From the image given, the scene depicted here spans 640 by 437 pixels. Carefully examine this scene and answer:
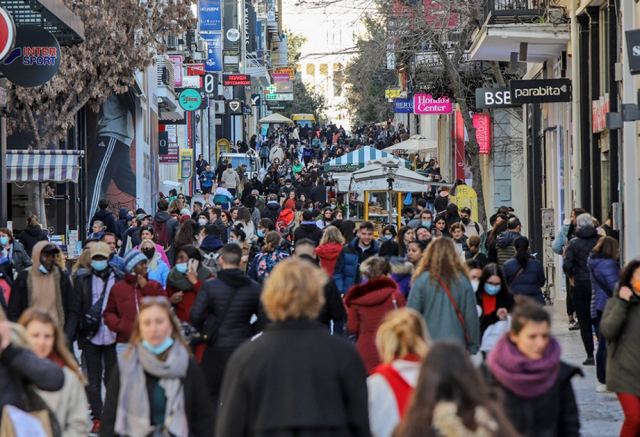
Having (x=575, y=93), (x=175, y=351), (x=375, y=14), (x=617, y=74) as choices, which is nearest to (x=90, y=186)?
(x=375, y=14)

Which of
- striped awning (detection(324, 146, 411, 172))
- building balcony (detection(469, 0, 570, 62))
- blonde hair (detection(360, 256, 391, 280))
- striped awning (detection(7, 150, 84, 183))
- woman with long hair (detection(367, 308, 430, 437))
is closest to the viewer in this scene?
woman with long hair (detection(367, 308, 430, 437))

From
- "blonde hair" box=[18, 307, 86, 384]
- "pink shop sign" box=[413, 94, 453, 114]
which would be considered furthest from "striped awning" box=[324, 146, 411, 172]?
"blonde hair" box=[18, 307, 86, 384]

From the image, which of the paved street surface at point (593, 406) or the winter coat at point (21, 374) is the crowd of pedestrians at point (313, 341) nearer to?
the winter coat at point (21, 374)

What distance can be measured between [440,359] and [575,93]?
18893 mm

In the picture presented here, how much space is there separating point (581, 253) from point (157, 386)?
9.82m

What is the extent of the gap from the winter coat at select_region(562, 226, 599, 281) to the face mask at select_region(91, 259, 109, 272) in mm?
5899

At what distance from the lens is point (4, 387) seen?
7332mm

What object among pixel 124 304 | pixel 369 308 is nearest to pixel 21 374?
pixel 369 308

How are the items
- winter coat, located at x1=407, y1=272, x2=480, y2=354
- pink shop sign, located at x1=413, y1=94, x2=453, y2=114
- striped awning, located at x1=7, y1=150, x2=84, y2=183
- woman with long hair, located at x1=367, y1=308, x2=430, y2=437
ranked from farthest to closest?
pink shop sign, located at x1=413, y1=94, x2=453, y2=114
striped awning, located at x1=7, y1=150, x2=84, y2=183
winter coat, located at x1=407, y1=272, x2=480, y2=354
woman with long hair, located at x1=367, y1=308, x2=430, y2=437

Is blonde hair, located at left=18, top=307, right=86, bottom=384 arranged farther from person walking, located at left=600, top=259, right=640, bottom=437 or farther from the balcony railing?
the balcony railing

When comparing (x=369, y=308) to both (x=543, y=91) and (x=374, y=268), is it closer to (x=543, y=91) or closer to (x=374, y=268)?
(x=374, y=268)

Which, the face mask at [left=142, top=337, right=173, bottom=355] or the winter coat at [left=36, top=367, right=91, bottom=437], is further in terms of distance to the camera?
the face mask at [left=142, top=337, right=173, bottom=355]

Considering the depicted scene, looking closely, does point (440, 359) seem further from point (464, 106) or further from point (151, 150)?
point (151, 150)

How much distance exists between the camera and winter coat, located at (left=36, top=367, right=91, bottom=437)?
7.65m
